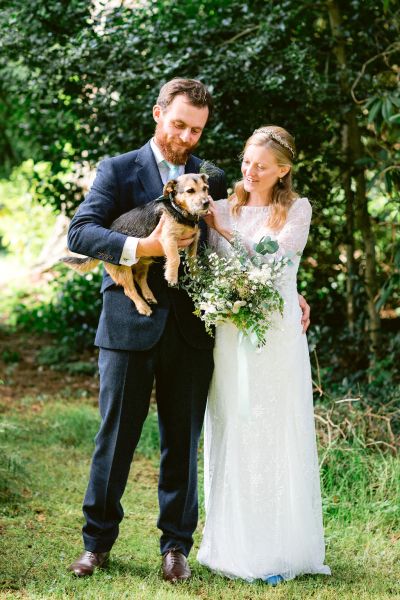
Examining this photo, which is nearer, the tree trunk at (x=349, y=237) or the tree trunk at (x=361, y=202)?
the tree trunk at (x=361, y=202)

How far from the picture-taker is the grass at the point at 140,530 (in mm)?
3697

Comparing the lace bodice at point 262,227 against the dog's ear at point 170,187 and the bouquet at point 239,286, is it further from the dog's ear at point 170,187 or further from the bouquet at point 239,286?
the dog's ear at point 170,187

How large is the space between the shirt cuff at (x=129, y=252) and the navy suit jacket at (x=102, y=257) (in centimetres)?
11

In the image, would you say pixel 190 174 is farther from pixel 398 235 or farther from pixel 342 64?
pixel 398 235

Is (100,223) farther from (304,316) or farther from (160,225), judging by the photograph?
(304,316)

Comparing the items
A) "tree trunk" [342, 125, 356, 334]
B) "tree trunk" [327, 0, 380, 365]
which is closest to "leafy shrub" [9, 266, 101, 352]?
"tree trunk" [342, 125, 356, 334]

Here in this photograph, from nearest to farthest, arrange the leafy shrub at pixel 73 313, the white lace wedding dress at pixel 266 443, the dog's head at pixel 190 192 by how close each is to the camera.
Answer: the dog's head at pixel 190 192, the white lace wedding dress at pixel 266 443, the leafy shrub at pixel 73 313

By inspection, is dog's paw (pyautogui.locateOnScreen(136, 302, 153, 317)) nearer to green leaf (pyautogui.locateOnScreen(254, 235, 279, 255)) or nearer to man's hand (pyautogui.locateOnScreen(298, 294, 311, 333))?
green leaf (pyautogui.locateOnScreen(254, 235, 279, 255))

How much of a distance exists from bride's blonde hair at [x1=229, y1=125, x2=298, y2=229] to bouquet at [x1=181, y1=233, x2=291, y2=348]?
206 millimetres

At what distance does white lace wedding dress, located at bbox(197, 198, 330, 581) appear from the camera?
12.5ft

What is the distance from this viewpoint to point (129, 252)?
138 inches

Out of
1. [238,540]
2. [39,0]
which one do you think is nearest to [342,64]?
[39,0]

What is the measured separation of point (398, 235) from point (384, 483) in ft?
10.6

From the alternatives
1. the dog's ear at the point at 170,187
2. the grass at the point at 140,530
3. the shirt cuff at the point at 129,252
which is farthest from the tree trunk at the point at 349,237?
the shirt cuff at the point at 129,252
